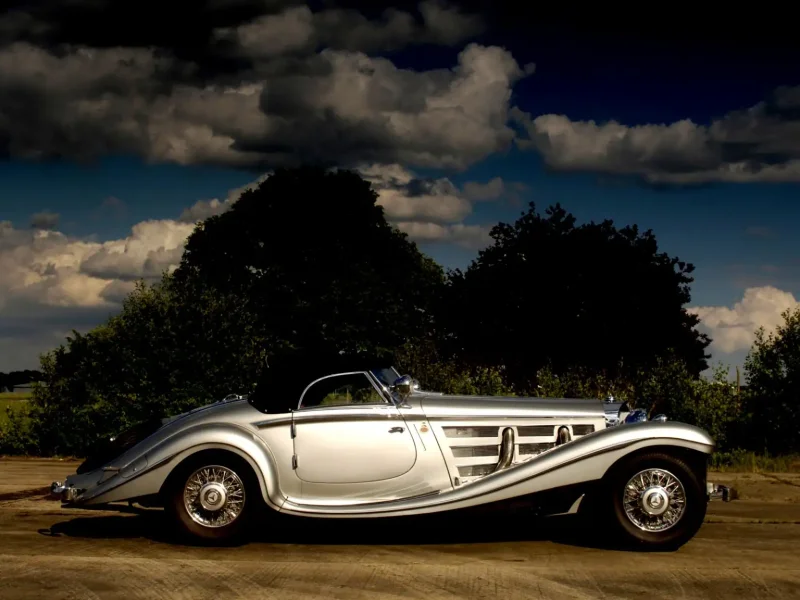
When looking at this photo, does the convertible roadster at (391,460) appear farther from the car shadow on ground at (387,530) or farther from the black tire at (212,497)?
the car shadow on ground at (387,530)

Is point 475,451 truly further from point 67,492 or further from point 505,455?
point 67,492

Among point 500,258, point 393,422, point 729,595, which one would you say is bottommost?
point 729,595

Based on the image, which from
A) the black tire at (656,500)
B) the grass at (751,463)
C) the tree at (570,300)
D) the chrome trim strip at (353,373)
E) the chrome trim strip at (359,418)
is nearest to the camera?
the black tire at (656,500)

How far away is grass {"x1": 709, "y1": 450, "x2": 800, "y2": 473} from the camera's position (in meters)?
16.3

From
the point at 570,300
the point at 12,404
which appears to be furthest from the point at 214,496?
the point at 570,300

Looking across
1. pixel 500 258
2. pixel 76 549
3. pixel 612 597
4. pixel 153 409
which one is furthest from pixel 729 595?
pixel 500 258

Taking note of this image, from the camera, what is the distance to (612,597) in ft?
21.7

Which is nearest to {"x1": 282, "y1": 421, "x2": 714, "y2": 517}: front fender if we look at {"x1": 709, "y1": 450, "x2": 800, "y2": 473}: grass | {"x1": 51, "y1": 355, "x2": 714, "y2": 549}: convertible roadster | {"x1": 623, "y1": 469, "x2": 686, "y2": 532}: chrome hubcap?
{"x1": 51, "y1": 355, "x2": 714, "y2": 549}: convertible roadster

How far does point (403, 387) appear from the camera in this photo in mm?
8492

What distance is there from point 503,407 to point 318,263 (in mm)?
38136

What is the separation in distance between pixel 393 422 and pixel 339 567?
1369 mm

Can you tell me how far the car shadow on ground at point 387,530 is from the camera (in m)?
8.56

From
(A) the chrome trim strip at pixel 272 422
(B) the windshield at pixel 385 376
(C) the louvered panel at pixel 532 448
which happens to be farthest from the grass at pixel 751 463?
(A) the chrome trim strip at pixel 272 422

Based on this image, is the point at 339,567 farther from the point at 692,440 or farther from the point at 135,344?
the point at 135,344
